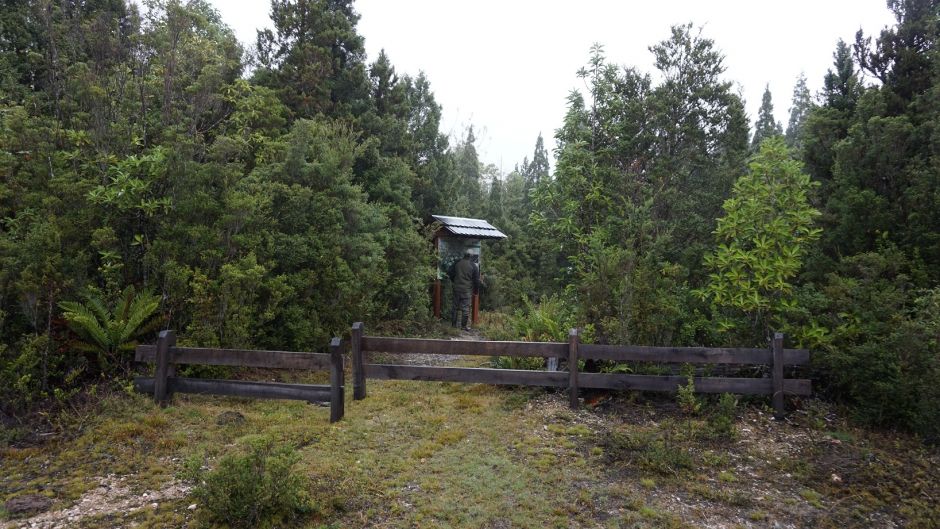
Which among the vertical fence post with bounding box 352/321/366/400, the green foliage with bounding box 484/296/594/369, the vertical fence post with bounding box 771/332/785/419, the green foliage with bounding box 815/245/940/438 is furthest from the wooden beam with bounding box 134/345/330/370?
the green foliage with bounding box 815/245/940/438

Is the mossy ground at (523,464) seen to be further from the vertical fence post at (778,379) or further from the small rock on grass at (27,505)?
the vertical fence post at (778,379)

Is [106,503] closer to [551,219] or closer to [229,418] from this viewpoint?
[229,418]

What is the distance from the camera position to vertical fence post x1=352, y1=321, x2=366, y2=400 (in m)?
7.12

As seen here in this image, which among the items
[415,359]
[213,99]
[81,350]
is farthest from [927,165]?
[81,350]

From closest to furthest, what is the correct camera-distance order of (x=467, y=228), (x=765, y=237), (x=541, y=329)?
(x=765, y=237), (x=541, y=329), (x=467, y=228)

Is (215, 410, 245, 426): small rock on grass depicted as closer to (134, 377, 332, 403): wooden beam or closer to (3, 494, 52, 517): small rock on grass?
(134, 377, 332, 403): wooden beam

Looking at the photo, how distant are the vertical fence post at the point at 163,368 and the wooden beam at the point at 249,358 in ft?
0.25

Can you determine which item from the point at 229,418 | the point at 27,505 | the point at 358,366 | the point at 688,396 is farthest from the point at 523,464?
the point at 27,505

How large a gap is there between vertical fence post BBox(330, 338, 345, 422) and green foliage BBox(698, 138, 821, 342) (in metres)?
5.57

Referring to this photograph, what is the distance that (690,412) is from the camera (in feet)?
22.8

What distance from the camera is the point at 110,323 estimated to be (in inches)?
289

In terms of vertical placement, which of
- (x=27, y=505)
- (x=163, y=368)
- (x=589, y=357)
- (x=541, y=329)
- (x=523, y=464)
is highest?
(x=541, y=329)

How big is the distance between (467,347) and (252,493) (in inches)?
138

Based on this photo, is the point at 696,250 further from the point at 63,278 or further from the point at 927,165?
the point at 63,278
